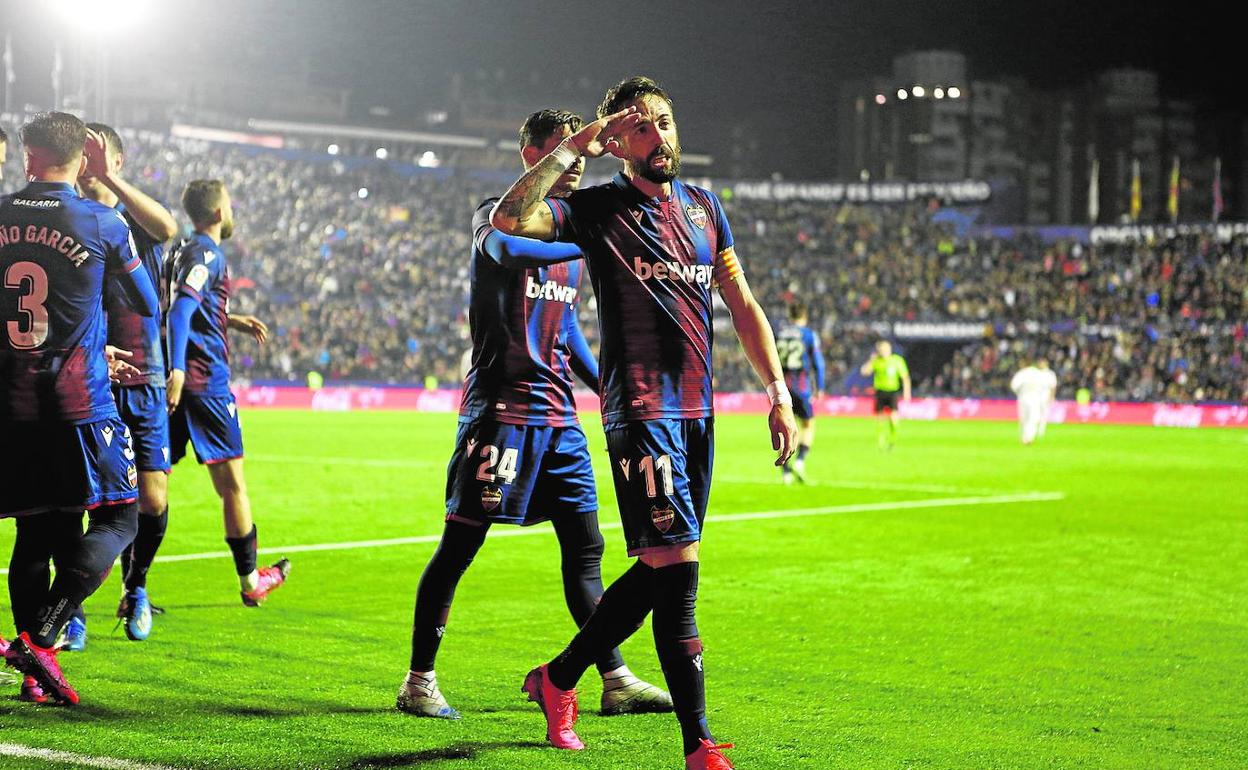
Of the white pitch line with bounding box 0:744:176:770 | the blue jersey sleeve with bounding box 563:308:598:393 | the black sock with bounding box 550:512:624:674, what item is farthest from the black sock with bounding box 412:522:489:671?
the white pitch line with bounding box 0:744:176:770

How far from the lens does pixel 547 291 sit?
5.74 meters

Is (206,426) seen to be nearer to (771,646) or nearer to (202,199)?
(202,199)

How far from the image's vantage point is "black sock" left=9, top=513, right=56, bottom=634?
589cm

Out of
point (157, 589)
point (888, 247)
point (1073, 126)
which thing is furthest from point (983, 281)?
point (1073, 126)

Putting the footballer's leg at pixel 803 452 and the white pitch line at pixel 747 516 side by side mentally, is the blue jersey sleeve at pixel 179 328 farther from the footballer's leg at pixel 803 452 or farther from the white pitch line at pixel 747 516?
the footballer's leg at pixel 803 452

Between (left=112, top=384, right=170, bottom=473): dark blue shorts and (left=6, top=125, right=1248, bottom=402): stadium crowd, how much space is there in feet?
120

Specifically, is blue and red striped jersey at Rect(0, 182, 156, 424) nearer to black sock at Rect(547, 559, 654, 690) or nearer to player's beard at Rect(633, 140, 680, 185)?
black sock at Rect(547, 559, 654, 690)

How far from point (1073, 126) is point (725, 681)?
14227 cm

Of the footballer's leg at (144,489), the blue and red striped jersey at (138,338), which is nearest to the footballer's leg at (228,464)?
the footballer's leg at (144,489)

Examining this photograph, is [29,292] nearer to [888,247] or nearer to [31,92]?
[31,92]

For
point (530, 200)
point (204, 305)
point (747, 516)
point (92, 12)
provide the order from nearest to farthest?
point (530, 200) < point (204, 305) < point (747, 516) < point (92, 12)

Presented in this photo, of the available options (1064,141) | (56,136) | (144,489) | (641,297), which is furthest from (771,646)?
(1064,141)

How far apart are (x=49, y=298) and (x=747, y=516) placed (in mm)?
9219

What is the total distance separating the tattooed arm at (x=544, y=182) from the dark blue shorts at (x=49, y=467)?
2276 mm
